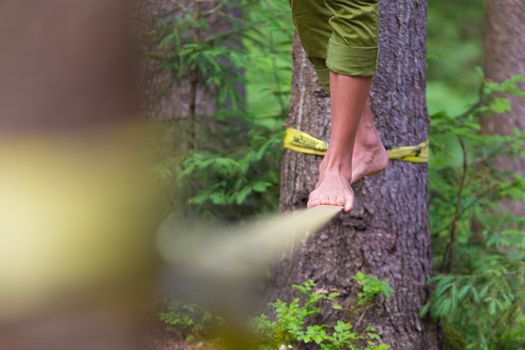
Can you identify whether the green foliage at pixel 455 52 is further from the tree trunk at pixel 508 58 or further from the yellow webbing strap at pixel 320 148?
the yellow webbing strap at pixel 320 148

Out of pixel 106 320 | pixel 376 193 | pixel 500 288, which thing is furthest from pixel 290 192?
pixel 106 320

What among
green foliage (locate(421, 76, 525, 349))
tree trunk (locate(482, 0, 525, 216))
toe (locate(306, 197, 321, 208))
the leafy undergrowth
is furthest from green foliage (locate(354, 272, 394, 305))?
tree trunk (locate(482, 0, 525, 216))

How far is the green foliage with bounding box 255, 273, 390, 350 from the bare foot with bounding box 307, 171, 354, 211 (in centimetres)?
103

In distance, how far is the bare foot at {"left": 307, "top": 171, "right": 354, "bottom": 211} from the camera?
11.5ft

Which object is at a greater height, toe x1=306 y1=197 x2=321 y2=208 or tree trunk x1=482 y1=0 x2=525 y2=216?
tree trunk x1=482 y1=0 x2=525 y2=216

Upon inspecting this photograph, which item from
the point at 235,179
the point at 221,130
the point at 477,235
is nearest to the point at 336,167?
the point at 235,179

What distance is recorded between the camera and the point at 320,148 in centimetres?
471

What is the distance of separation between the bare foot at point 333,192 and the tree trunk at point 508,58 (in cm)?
431

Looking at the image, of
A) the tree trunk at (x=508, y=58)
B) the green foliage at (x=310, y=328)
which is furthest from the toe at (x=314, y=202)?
the tree trunk at (x=508, y=58)

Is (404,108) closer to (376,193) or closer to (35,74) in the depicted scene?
(376,193)

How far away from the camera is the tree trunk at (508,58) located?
7.56 m

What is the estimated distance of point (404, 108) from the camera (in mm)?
4746

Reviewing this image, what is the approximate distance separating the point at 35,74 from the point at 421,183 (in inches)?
156

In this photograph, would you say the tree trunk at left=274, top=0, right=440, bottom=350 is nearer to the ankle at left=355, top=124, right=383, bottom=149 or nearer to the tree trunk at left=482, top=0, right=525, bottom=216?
the ankle at left=355, top=124, right=383, bottom=149
